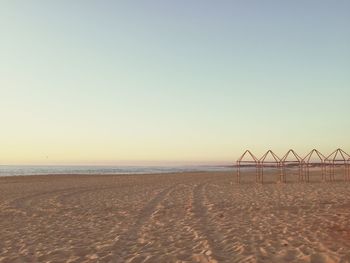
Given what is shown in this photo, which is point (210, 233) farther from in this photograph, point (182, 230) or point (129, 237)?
point (129, 237)

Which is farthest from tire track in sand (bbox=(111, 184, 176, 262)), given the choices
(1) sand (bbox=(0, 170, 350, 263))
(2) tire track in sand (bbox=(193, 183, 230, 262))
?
(2) tire track in sand (bbox=(193, 183, 230, 262))

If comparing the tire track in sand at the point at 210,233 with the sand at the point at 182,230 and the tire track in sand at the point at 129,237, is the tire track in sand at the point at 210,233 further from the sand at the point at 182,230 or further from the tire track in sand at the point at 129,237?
the tire track in sand at the point at 129,237

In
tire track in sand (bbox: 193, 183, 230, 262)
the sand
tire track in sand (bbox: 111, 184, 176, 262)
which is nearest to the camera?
tire track in sand (bbox: 193, 183, 230, 262)

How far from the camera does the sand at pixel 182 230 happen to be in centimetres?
825

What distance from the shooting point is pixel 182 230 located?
1095 cm

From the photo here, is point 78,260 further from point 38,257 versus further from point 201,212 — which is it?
point 201,212

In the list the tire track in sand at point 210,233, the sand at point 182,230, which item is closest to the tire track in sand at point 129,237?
the sand at point 182,230

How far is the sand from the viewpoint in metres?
8.25

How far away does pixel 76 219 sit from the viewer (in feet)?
44.9

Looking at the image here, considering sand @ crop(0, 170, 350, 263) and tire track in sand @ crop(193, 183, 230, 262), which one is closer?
tire track in sand @ crop(193, 183, 230, 262)

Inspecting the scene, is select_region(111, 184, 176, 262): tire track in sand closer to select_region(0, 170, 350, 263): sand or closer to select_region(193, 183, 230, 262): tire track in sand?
select_region(0, 170, 350, 263): sand

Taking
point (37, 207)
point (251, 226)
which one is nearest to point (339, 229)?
point (251, 226)

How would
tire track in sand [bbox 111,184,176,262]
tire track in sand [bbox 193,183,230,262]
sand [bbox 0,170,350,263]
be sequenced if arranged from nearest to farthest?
tire track in sand [bbox 193,183,230,262], sand [bbox 0,170,350,263], tire track in sand [bbox 111,184,176,262]

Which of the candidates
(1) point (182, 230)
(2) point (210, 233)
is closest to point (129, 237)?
(1) point (182, 230)
